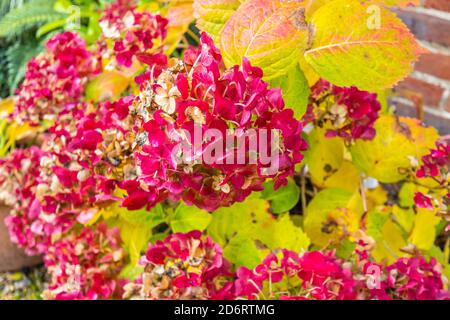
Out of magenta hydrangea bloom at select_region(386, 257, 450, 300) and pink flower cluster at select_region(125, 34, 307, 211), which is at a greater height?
pink flower cluster at select_region(125, 34, 307, 211)

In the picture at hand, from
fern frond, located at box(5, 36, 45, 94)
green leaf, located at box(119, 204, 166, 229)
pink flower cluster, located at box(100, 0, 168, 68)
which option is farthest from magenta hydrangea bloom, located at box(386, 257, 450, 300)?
fern frond, located at box(5, 36, 45, 94)

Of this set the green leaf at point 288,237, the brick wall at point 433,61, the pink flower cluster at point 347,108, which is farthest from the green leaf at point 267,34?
the brick wall at point 433,61

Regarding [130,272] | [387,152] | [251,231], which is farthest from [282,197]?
[130,272]

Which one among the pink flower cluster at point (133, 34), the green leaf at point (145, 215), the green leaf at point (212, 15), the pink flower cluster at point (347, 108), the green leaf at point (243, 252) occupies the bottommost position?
the green leaf at point (243, 252)

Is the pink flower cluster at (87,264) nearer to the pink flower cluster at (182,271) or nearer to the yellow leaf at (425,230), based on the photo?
the pink flower cluster at (182,271)

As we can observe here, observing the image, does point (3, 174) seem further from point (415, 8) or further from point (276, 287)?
point (415, 8)

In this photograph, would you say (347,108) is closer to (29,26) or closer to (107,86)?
(107,86)

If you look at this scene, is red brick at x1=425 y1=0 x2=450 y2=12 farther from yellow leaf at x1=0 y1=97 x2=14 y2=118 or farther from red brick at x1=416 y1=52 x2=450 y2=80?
yellow leaf at x1=0 y1=97 x2=14 y2=118
